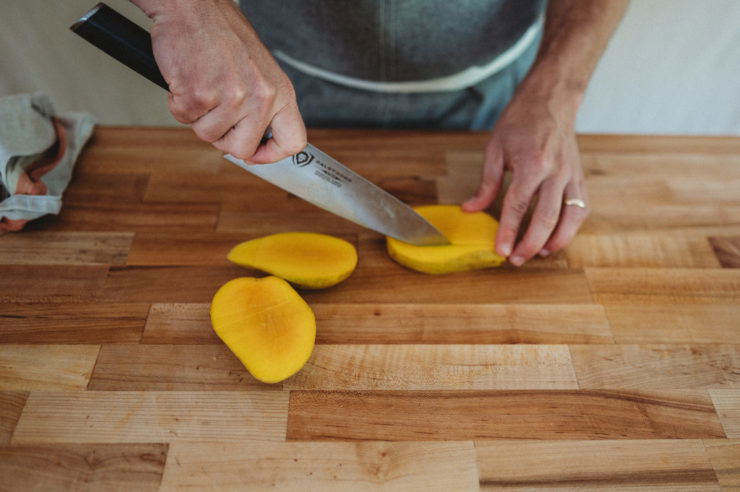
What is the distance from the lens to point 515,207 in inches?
43.9

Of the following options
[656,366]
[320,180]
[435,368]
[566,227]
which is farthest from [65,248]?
[656,366]

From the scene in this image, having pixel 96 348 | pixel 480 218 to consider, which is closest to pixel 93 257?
pixel 96 348

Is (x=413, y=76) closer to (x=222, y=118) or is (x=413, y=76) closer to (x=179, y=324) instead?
(x=222, y=118)

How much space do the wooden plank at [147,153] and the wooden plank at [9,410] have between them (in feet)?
1.87

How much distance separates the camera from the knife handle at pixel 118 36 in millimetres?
807

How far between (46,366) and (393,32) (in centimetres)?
104

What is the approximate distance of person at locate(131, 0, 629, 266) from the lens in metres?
0.78

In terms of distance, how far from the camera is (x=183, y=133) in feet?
4.40

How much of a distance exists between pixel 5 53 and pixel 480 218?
1.78 m

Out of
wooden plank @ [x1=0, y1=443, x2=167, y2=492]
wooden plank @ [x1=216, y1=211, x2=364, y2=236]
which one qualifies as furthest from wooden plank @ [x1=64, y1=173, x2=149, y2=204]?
wooden plank @ [x1=0, y1=443, x2=167, y2=492]

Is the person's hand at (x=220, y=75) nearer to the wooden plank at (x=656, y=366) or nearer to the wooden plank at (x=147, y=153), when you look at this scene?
the wooden plank at (x=147, y=153)

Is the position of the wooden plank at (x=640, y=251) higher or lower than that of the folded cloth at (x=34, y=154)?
lower

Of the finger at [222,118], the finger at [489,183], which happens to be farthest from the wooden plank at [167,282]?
the finger at [489,183]

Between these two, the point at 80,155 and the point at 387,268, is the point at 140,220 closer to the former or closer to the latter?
the point at 80,155
